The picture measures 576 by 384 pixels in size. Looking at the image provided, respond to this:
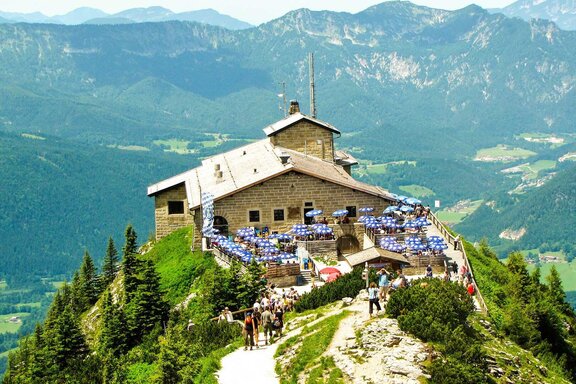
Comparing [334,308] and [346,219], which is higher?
[346,219]

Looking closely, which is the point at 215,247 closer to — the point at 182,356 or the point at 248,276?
the point at 248,276

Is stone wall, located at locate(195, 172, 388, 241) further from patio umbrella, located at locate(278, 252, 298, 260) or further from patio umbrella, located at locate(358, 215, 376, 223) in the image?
patio umbrella, located at locate(278, 252, 298, 260)

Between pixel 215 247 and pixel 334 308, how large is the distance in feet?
76.1

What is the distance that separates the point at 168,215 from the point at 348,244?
1914 centimetres

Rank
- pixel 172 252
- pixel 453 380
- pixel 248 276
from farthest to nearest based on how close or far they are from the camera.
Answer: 1. pixel 172 252
2. pixel 248 276
3. pixel 453 380

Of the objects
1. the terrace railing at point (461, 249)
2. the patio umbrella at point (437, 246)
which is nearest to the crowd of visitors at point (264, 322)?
the terrace railing at point (461, 249)

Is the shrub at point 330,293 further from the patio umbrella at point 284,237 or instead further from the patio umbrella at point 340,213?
the patio umbrella at point 340,213

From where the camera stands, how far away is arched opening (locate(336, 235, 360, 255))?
75875mm

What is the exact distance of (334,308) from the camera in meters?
51.4

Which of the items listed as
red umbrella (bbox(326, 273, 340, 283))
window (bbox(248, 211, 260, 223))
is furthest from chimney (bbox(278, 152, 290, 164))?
red umbrella (bbox(326, 273, 340, 283))

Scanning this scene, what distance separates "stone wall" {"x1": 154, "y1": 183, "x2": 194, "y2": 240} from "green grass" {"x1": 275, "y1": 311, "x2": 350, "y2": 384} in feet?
138

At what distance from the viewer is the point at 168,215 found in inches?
3514

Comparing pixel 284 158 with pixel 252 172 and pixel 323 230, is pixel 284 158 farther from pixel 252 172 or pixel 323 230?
pixel 323 230

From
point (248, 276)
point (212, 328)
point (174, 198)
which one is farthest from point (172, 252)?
point (212, 328)
